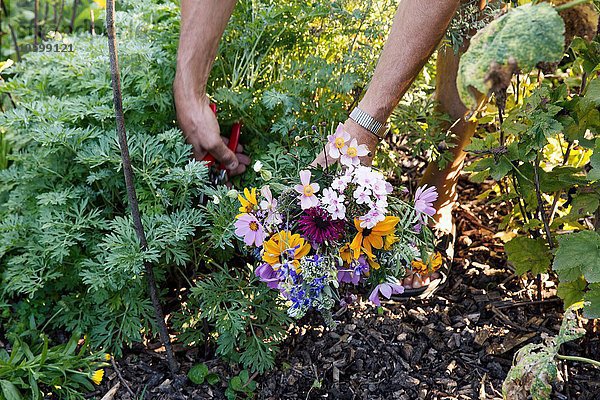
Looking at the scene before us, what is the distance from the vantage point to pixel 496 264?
2.47m

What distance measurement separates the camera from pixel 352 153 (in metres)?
1.64

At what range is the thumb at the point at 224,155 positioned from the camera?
2.04 meters

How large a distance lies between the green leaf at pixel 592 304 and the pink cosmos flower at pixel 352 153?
2.19ft

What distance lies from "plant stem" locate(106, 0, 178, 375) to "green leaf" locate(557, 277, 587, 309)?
1.14 m

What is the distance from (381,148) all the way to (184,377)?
3.23ft

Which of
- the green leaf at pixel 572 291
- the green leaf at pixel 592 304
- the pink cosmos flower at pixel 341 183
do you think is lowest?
the green leaf at pixel 572 291

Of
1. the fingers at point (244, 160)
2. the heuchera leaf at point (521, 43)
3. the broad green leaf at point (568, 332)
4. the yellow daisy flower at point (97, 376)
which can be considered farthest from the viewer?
the fingers at point (244, 160)

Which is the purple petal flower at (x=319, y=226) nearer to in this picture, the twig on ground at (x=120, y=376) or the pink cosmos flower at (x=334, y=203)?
the pink cosmos flower at (x=334, y=203)

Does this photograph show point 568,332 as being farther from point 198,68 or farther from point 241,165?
point 198,68

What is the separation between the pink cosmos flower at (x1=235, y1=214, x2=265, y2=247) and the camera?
1.66 m

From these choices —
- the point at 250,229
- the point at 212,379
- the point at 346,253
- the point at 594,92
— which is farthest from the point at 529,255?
the point at 212,379

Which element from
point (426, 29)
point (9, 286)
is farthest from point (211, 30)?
point (9, 286)

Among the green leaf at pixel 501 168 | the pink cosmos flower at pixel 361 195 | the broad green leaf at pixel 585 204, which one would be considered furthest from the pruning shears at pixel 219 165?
the broad green leaf at pixel 585 204

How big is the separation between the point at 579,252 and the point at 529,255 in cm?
39
